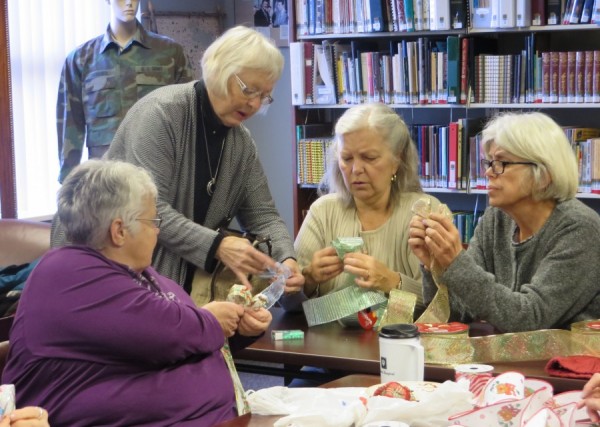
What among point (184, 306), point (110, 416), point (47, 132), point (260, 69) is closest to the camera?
point (110, 416)

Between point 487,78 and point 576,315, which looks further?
point 487,78

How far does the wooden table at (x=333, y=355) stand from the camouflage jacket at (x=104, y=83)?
2151 mm

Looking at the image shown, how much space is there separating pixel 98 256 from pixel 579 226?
1.31 metres

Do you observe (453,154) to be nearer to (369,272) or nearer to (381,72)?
(381,72)

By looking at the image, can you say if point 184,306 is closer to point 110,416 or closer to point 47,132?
point 110,416

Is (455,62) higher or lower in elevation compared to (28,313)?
Result: higher

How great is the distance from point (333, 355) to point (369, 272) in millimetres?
401

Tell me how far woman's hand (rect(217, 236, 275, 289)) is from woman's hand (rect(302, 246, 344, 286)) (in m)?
0.13

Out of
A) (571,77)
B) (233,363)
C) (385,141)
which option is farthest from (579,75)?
(233,363)

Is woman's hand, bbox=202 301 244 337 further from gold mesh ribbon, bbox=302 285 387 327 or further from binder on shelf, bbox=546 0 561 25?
binder on shelf, bbox=546 0 561 25

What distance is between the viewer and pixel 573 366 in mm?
2271

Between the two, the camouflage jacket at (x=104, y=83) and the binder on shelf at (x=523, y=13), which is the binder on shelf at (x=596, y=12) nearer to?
the binder on shelf at (x=523, y=13)

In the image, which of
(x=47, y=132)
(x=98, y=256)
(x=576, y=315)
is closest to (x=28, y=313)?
(x=98, y=256)

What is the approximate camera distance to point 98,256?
2.17 m
